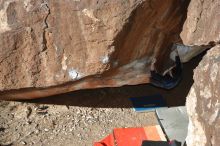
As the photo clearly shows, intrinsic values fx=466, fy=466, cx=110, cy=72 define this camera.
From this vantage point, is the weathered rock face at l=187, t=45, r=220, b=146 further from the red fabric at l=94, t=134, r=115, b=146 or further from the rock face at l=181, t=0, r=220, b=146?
the red fabric at l=94, t=134, r=115, b=146

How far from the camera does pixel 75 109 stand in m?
3.53

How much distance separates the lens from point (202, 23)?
262 centimetres

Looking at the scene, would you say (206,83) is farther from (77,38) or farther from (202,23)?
(77,38)

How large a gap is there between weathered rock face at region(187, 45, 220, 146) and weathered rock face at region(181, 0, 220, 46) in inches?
8.5

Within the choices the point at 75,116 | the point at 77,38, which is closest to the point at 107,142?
the point at 75,116

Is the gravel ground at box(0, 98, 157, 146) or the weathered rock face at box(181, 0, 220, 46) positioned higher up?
the weathered rock face at box(181, 0, 220, 46)

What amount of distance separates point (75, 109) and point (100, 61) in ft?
2.17

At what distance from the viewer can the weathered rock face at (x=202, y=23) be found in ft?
8.13

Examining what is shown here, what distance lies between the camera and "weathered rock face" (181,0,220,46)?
8.13 ft

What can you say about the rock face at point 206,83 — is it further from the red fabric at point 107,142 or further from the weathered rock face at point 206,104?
the red fabric at point 107,142

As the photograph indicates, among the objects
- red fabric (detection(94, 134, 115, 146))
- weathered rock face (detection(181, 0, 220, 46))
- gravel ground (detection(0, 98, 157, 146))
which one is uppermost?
weathered rock face (detection(181, 0, 220, 46))

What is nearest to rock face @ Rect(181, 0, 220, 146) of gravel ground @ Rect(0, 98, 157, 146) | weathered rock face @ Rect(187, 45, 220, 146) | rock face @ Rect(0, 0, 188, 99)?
weathered rock face @ Rect(187, 45, 220, 146)

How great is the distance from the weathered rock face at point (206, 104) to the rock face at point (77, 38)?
74cm

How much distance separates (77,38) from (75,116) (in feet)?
2.41
